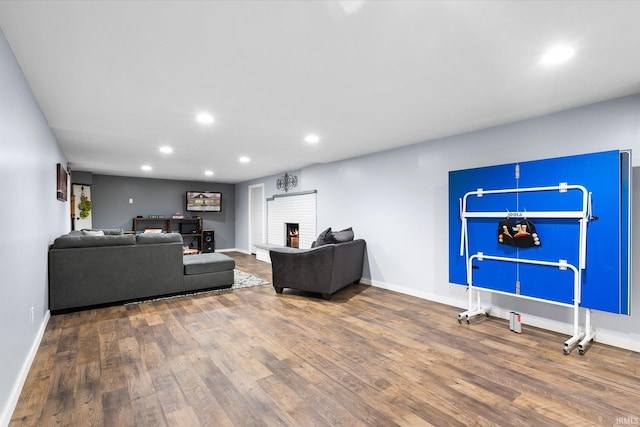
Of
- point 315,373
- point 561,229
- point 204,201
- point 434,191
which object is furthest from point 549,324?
point 204,201

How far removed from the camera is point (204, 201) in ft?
30.6

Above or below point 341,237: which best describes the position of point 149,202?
above

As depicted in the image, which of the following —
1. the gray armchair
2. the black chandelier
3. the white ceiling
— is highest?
the white ceiling

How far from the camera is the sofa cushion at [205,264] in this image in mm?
4578

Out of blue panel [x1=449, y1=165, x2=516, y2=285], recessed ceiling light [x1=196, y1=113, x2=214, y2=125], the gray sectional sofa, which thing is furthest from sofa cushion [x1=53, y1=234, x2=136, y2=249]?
blue panel [x1=449, y1=165, x2=516, y2=285]

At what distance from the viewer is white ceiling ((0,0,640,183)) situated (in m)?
1.62

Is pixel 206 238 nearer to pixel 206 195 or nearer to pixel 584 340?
pixel 206 195

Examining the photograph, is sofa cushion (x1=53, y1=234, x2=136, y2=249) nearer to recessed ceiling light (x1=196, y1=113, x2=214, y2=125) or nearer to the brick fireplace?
recessed ceiling light (x1=196, y1=113, x2=214, y2=125)

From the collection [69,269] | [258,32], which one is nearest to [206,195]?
[69,269]

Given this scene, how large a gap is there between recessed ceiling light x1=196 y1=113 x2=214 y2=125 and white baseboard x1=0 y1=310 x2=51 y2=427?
2541 mm

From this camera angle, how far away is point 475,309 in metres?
3.63

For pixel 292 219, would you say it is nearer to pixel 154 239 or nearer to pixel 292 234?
pixel 292 234

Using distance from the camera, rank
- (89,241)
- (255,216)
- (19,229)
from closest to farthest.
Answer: (19,229) < (89,241) < (255,216)

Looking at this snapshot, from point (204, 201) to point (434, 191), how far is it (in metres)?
7.26
